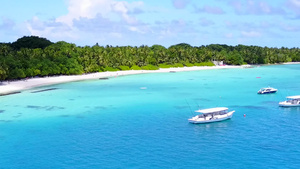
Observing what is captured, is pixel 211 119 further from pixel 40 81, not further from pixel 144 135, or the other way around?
pixel 40 81

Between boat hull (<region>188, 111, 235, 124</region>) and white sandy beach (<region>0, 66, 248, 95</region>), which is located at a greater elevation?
white sandy beach (<region>0, 66, 248, 95</region>)

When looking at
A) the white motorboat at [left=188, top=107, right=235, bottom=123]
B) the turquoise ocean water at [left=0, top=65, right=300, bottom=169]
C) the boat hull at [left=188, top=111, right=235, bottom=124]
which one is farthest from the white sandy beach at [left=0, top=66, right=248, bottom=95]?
the white motorboat at [left=188, top=107, right=235, bottom=123]

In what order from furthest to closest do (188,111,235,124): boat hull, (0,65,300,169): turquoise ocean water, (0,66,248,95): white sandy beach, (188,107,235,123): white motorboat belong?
(0,66,248,95): white sandy beach, (188,107,235,123): white motorboat, (188,111,235,124): boat hull, (0,65,300,169): turquoise ocean water

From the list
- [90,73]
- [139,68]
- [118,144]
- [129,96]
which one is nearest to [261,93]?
[129,96]

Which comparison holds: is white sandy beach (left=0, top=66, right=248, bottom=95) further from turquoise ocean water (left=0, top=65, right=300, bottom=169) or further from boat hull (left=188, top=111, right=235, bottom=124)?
boat hull (left=188, top=111, right=235, bottom=124)

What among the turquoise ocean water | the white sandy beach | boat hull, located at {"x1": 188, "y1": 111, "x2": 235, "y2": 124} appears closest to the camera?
the turquoise ocean water

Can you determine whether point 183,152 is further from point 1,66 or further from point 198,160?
point 1,66

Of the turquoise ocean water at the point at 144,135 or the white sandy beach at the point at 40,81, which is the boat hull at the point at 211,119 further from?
the white sandy beach at the point at 40,81

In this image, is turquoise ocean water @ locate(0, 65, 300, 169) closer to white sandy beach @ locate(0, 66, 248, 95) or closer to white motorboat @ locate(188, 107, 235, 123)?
white motorboat @ locate(188, 107, 235, 123)

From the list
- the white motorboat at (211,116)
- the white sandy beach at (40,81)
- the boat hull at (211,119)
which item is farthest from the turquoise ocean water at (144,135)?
the white sandy beach at (40,81)

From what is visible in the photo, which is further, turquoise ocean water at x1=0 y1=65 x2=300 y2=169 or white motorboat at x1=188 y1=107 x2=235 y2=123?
white motorboat at x1=188 y1=107 x2=235 y2=123
